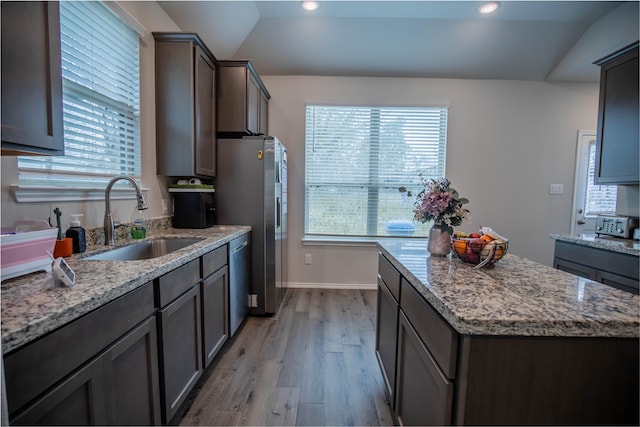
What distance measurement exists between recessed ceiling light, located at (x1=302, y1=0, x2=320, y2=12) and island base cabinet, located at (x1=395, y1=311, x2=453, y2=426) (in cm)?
278

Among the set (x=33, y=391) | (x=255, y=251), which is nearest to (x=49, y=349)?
(x=33, y=391)

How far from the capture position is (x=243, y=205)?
2.51 m

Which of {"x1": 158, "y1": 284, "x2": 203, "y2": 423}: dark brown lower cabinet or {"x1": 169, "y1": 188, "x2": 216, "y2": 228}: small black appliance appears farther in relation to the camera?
{"x1": 169, "y1": 188, "x2": 216, "y2": 228}: small black appliance

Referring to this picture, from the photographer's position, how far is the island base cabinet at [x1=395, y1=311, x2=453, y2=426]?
76 cm

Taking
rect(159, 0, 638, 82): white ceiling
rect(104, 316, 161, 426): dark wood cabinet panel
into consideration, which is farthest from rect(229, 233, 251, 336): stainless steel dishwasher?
rect(159, 0, 638, 82): white ceiling

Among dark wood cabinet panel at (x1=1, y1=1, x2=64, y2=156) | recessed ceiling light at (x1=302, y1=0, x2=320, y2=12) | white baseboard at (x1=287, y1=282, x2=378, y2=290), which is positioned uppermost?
recessed ceiling light at (x1=302, y1=0, x2=320, y2=12)

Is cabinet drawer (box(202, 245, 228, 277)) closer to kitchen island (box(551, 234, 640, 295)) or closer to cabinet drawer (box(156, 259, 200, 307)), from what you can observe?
A: cabinet drawer (box(156, 259, 200, 307))

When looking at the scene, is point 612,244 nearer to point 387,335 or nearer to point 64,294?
point 387,335

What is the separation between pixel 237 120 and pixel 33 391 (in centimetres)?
228

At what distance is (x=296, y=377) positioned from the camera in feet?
5.76

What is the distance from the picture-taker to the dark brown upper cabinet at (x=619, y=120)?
6.43ft

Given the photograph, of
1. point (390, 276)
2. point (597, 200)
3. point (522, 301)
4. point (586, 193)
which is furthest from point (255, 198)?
point (597, 200)

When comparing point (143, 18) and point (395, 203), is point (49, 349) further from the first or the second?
point (395, 203)

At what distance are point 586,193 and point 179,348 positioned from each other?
4.61 meters
